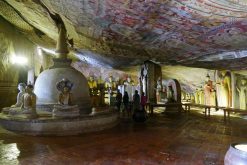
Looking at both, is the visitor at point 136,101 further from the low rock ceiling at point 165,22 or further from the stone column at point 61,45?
the stone column at point 61,45

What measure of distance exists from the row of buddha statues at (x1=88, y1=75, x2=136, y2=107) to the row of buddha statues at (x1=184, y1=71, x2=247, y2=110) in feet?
22.4

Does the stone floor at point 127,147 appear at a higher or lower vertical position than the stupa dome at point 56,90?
lower

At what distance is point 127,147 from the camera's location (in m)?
6.15

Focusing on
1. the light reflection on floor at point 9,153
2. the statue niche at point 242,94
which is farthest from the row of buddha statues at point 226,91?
the light reflection on floor at point 9,153

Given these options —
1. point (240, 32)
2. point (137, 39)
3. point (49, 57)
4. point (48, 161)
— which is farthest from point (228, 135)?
point (49, 57)

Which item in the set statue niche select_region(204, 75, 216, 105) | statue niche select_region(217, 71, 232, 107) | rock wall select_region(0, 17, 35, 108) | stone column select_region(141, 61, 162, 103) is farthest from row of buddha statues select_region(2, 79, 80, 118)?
statue niche select_region(204, 75, 216, 105)

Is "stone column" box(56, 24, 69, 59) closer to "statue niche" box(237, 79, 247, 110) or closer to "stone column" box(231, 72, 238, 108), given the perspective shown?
"stone column" box(231, 72, 238, 108)

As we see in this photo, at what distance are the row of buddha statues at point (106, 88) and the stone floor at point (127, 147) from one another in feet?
11.6

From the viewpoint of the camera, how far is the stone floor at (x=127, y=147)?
5.05 m

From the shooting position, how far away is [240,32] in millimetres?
6441

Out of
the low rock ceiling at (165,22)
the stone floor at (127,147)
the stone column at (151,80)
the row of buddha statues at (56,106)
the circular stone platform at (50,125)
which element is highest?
the low rock ceiling at (165,22)

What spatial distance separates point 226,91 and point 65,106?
9.98 metres

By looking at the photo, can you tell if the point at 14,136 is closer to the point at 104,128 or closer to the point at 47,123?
the point at 47,123

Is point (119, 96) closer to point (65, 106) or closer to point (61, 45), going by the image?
point (61, 45)
